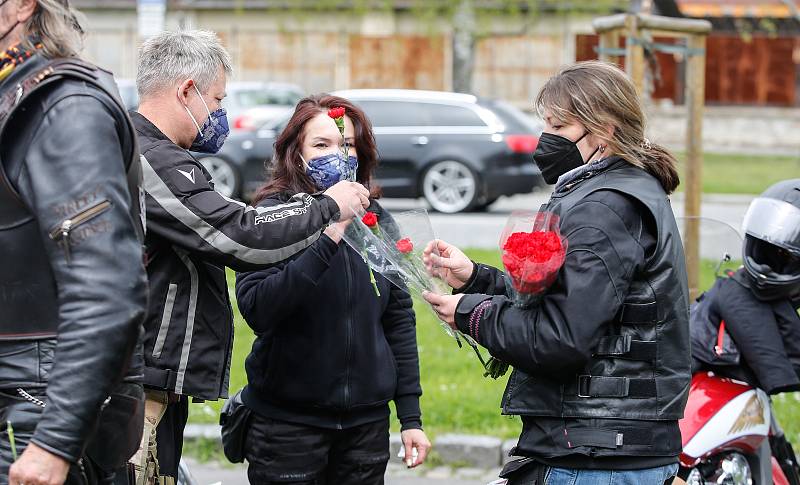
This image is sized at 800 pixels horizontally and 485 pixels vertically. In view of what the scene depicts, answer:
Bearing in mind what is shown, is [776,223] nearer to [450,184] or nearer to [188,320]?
[188,320]

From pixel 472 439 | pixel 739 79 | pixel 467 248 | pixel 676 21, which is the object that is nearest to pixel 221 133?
pixel 472 439

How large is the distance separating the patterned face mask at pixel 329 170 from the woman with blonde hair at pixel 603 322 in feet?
2.90

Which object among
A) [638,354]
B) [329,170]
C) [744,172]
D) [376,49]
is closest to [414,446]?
[329,170]

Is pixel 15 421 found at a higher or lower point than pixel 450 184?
higher

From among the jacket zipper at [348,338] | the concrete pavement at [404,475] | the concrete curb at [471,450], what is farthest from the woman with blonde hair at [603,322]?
the concrete curb at [471,450]

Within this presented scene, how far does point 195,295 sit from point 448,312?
74cm

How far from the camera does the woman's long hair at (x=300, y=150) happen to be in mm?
4035

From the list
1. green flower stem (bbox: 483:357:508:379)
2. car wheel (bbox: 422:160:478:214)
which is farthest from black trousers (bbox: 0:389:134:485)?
car wheel (bbox: 422:160:478:214)

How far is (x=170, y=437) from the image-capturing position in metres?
3.58

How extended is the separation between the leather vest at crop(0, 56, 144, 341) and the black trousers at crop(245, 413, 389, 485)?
1.54 m

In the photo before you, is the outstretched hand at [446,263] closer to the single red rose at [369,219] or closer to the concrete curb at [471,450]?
the single red rose at [369,219]

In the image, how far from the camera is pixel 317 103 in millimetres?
4176

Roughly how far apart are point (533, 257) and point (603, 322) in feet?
0.82

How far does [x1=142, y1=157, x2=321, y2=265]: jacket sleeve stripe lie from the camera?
3.25 m
